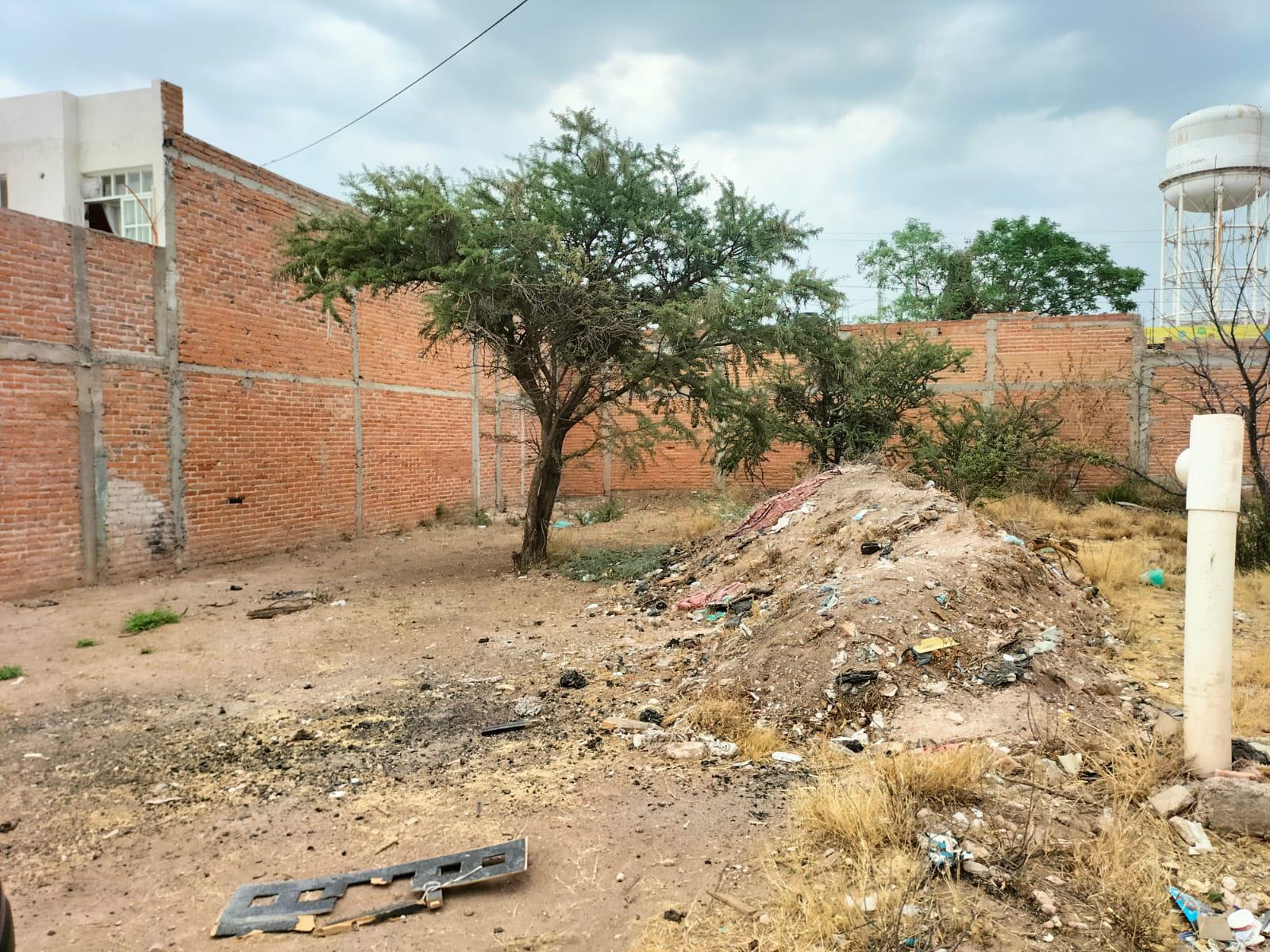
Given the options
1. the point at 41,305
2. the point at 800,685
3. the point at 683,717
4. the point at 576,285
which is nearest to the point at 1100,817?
the point at 800,685

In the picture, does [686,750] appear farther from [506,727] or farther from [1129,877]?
[1129,877]

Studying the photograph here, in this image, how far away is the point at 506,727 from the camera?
15.2 feet

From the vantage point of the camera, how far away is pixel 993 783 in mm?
3438

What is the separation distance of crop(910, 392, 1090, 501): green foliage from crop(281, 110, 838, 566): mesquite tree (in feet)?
16.8

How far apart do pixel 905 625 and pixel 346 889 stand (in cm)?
358

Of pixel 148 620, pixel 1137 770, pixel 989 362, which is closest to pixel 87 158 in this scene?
pixel 148 620

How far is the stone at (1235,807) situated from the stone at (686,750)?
218cm

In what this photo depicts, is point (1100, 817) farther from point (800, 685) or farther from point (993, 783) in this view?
point (800, 685)

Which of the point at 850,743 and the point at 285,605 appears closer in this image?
the point at 850,743

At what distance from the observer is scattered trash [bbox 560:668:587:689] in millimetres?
5449

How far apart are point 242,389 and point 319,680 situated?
20.6 ft

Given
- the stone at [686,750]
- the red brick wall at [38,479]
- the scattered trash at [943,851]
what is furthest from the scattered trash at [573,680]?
the red brick wall at [38,479]

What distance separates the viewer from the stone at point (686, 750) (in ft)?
13.3

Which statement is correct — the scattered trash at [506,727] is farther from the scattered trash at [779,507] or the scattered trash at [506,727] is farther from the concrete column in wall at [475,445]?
the concrete column in wall at [475,445]
